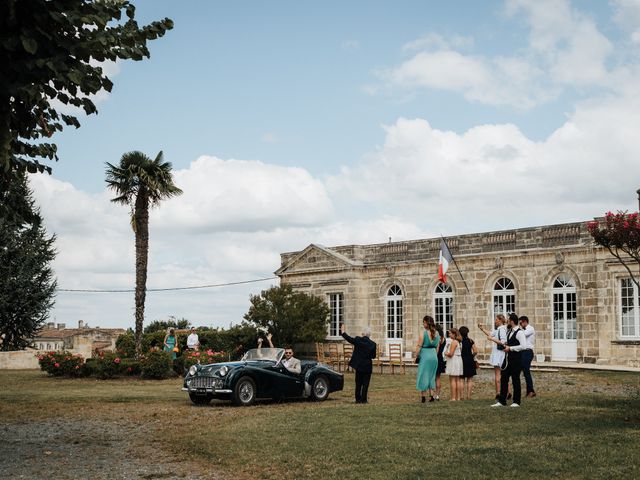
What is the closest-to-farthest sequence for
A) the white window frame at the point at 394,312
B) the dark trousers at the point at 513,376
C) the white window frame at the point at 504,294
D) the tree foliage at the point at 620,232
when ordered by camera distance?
the dark trousers at the point at 513,376, the tree foliage at the point at 620,232, the white window frame at the point at 504,294, the white window frame at the point at 394,312

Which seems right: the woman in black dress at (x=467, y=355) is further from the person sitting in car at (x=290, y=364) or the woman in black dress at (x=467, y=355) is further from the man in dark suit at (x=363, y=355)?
the person sitting in car at (x=290, y=364)

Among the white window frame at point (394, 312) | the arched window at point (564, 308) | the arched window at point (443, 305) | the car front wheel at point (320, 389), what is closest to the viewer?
the car front wheel at point (320, 389)

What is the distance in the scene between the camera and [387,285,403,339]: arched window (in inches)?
1347

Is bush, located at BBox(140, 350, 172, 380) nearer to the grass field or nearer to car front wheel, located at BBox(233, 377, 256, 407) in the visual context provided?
the grass field

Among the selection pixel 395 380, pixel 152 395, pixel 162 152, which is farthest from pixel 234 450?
pixel 162 152

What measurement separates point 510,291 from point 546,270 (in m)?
1.77

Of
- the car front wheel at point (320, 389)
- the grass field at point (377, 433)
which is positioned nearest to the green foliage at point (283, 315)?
the grass field at point (377, 433)

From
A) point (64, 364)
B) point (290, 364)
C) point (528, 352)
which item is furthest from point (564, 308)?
point (64, 364)

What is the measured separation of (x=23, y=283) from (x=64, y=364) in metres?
9.31

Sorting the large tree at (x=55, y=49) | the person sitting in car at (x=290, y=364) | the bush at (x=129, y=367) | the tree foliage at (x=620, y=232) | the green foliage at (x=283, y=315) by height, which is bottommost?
the bush at (x=129, y=367)

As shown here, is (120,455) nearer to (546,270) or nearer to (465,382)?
(465,382)

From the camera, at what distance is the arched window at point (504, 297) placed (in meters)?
29.8

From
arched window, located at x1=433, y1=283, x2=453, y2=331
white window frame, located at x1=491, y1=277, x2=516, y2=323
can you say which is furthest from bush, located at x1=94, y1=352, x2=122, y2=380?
white window frame, located at x1=491, y1=277, x2=516, y2=323

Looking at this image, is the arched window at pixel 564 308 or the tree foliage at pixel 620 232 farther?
the arched window at pixel 564 308
